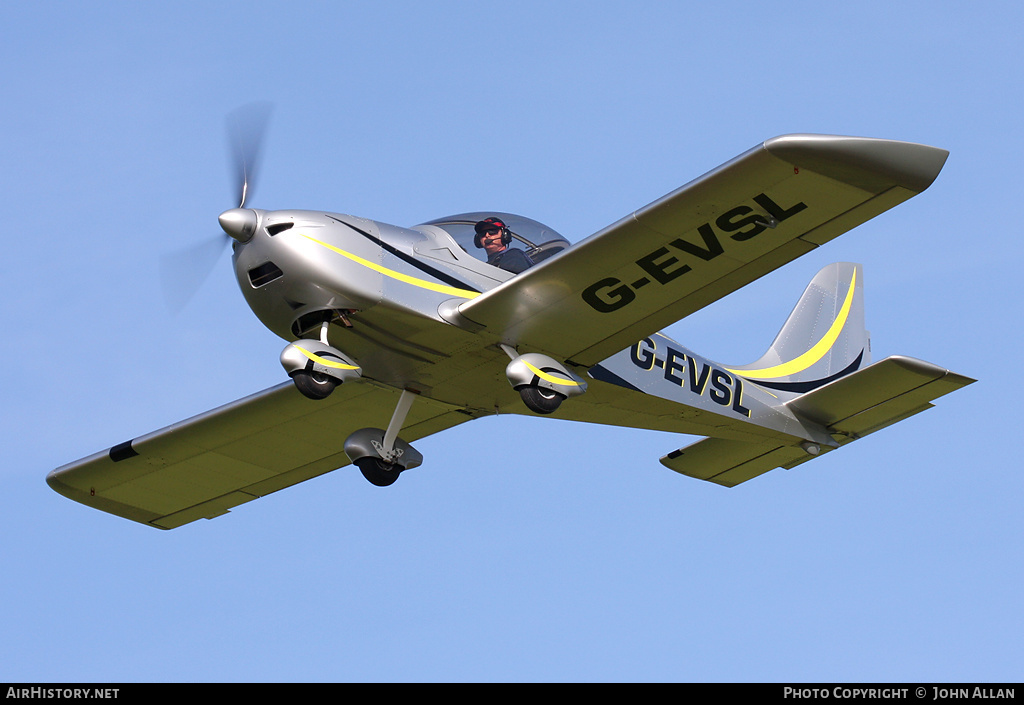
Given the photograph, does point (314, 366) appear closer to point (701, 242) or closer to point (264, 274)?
point (264, 274)

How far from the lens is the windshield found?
41.6 feet

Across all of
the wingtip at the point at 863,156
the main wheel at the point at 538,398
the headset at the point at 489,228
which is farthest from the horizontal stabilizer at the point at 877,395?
the headset at the point at 489,228

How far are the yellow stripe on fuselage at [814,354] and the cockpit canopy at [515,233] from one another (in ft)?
11.9

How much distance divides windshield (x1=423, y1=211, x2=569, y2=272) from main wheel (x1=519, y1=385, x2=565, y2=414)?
129 centimetres

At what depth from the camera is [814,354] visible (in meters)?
17.5

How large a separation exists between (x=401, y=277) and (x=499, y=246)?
112 centimetres

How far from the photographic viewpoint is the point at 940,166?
35.8ft

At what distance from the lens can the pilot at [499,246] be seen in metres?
12.7

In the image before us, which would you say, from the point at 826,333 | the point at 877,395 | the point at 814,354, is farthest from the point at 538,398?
the point at 826,333

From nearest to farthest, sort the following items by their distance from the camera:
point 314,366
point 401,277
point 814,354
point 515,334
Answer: point 314,366
point 401,277
point 515,334
point 814,354

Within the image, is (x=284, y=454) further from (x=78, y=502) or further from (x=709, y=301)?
(x=709, y=301)

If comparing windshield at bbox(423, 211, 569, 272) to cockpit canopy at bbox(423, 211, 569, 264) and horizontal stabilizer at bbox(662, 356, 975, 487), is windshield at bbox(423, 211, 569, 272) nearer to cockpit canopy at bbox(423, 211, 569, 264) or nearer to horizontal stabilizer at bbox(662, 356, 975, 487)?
cockpit canopy at bbox(423, 211, 569, 264)

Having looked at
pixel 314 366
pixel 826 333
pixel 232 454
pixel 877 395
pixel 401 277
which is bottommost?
pixel 314 366

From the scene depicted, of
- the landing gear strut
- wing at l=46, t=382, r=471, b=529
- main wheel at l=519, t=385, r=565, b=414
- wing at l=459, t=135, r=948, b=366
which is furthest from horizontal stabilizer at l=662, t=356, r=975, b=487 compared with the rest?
the landing gear strut
